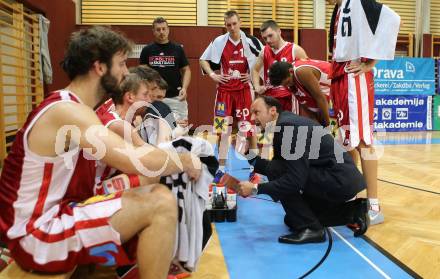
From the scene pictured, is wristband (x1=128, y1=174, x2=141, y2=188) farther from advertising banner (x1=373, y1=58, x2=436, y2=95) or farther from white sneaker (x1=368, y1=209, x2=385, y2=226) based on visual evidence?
advertising banner (x1=373, y1=58, x2=436, y2=95)

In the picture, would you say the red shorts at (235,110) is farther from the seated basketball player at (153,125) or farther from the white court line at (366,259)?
the white court line at (366,259)

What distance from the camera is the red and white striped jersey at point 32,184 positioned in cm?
169

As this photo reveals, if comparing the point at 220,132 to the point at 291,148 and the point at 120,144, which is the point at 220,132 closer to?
the point at 291,148

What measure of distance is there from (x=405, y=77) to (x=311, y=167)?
8641 mm

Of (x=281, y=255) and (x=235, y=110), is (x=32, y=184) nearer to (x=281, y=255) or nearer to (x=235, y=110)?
(x=281, y=255)

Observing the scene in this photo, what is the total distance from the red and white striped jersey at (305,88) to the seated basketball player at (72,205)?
101 inches

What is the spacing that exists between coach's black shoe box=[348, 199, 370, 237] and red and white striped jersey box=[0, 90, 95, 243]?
6.97 feet

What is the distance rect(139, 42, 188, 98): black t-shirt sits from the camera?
605 centimetres

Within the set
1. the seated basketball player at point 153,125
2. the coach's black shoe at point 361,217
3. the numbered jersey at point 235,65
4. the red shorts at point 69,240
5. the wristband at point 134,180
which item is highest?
the numbered jersey at point 235,65

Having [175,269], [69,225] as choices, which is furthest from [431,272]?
[69,225]

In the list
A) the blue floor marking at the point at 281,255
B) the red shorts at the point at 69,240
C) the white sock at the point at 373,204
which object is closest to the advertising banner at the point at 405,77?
the white sock at the point at 373,204

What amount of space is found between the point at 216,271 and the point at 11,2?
5743 millimetres

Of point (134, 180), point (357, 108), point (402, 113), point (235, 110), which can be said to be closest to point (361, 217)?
point (357, 108)

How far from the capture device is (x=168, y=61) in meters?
6.07
